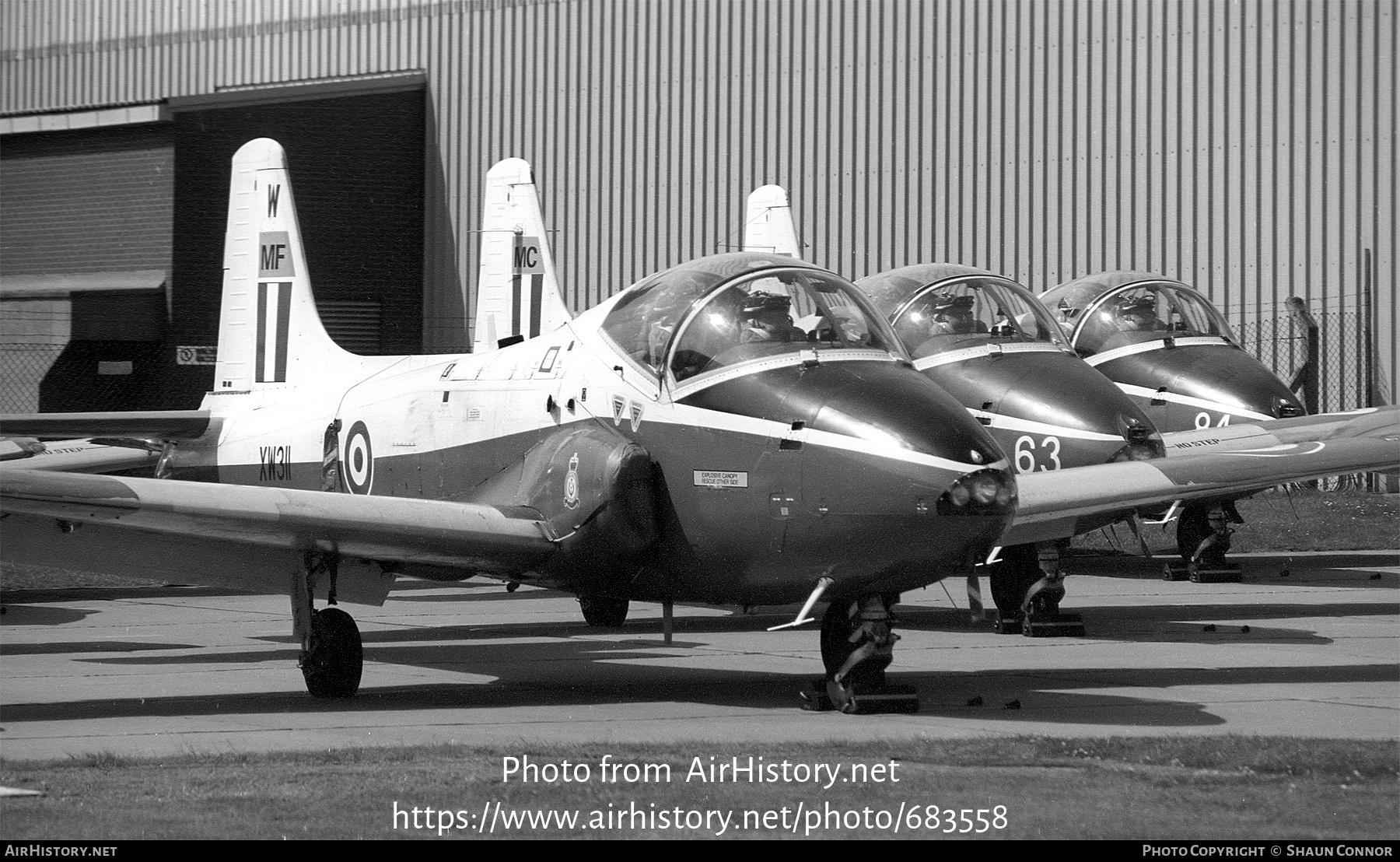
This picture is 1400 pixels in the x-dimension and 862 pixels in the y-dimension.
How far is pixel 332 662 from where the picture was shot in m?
10.1

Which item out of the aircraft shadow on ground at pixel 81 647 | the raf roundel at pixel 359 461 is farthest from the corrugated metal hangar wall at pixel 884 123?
the raf roundel at pixel 359 461

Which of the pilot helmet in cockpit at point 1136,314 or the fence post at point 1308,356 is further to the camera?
the fence post at point 1308,356

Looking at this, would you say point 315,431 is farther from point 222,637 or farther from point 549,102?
point 549,102

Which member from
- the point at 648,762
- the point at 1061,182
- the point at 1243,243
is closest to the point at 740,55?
the point at 1061,182

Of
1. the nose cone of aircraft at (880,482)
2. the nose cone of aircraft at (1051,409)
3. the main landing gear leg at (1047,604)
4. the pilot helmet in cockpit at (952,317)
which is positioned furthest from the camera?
the pilot helmet in cockpit at (952,317)

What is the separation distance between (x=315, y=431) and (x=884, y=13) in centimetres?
1705

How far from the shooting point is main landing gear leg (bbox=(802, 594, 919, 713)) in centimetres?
920

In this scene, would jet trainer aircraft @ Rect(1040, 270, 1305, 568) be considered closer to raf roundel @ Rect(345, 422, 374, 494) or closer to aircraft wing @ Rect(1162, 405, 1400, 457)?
aircraft wing @ Rect(1162, 405, 1400, 457)

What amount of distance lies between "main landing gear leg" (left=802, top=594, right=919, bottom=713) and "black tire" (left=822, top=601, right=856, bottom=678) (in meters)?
0.06

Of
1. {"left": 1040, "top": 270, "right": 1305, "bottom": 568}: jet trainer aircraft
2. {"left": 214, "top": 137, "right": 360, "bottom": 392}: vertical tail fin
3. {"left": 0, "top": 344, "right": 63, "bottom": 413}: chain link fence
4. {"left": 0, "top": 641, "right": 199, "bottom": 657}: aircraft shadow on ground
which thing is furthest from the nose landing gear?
{"left": 0, "top": 344, "right": 63, "bottom": 413}: chain link fence

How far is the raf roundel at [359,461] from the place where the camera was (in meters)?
12.2

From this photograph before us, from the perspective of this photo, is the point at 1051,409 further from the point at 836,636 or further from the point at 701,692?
the point at 836,636

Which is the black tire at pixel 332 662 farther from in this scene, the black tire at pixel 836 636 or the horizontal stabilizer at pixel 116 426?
the horizontal stabilizer at pixel 116 426

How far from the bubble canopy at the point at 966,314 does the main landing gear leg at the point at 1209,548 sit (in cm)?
327
